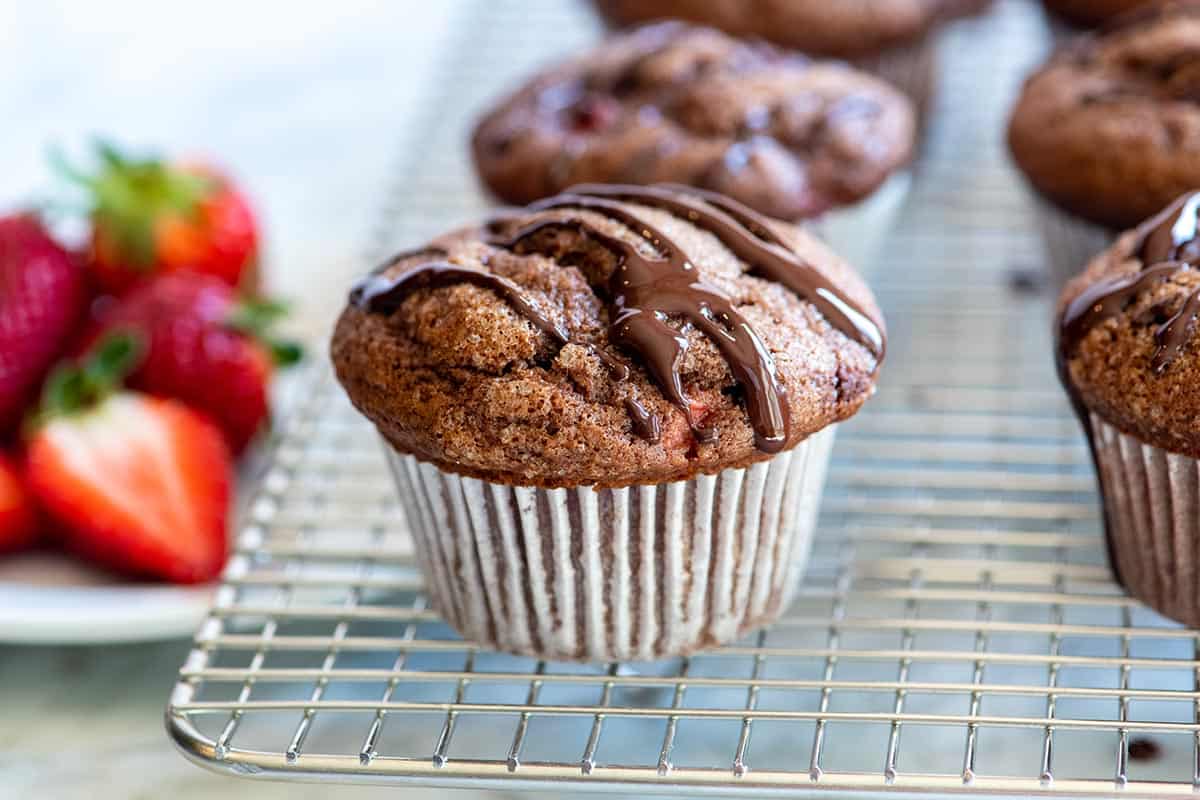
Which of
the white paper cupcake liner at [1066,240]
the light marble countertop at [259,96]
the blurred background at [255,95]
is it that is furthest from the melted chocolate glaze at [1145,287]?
the blurred background at [255,95]

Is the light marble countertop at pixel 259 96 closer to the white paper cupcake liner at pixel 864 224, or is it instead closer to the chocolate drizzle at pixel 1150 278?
the white paper cupcake liner at pixel 864 224

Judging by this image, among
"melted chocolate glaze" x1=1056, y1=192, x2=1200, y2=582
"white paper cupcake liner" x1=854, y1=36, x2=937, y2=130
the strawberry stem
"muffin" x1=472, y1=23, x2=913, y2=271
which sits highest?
"melted chocolate glaze" x1=1056, y1=192, x2=1200, y2=582

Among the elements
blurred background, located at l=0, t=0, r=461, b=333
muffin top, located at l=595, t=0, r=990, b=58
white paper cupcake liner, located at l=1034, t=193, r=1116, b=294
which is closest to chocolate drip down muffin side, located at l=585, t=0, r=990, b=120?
muffin top, located at l=595, t=0, r=990, b=58

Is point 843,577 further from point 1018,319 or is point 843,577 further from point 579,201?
point 1018,319

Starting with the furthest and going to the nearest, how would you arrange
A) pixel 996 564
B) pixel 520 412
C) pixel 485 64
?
pixel 485 64 < pixel 996 564 < pixel 520 412

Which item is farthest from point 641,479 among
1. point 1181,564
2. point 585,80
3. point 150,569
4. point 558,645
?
point 585,80

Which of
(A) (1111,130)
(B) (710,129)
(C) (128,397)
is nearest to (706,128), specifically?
(B) (710,129)

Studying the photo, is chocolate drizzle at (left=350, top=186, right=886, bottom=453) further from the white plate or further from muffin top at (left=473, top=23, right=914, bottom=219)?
the white plate

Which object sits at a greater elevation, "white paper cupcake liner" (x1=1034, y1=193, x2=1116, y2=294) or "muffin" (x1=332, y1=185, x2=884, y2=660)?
"muffin" (x1=332, y1=185, x2=884, y2=660)
